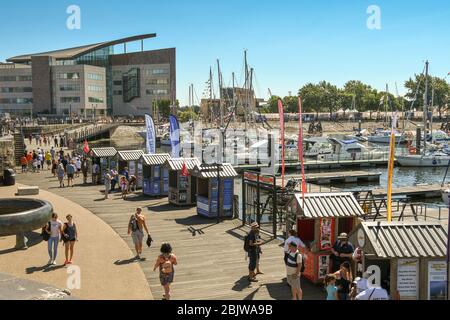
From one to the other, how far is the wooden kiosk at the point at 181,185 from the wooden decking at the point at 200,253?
65cm

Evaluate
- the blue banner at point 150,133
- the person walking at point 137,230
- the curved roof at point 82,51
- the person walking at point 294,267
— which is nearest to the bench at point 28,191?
the blue banner at point 150,133

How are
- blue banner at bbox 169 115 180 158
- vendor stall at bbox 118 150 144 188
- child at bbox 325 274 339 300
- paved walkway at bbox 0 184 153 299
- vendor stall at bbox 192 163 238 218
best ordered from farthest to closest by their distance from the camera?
1. vendor stall at bbox 118 150 144 188
2. blue banner at bbox 169 115 180 158
3. vendor stall at bbox 192 163 238 218
4. paved walkway at bbox 0 184 153 299
5. child at bbox 325 274 339 300

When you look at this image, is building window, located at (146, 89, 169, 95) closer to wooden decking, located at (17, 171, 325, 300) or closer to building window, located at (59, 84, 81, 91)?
building window, located at (59, 84, 81, 91)

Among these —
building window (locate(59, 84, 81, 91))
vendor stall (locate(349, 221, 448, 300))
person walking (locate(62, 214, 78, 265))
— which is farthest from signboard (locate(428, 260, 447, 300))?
building window (locate(59, 84, 81, 91))

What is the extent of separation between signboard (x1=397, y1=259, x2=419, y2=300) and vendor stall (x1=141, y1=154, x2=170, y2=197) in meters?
18.3

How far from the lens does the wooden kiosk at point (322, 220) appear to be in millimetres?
13195

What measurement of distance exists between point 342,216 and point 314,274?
5.39ft

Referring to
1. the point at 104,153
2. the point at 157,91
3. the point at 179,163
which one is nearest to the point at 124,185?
the point at 179,163

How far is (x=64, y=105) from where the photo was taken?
410 feet

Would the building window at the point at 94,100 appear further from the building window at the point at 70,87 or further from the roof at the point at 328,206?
the roof at the point at 328,206

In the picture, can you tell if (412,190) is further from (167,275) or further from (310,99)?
(310,99)

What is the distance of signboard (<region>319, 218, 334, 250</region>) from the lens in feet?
43.9

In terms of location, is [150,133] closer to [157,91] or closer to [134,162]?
[134,162]

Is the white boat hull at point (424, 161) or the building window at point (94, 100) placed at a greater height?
the building window at point (94, 100)
